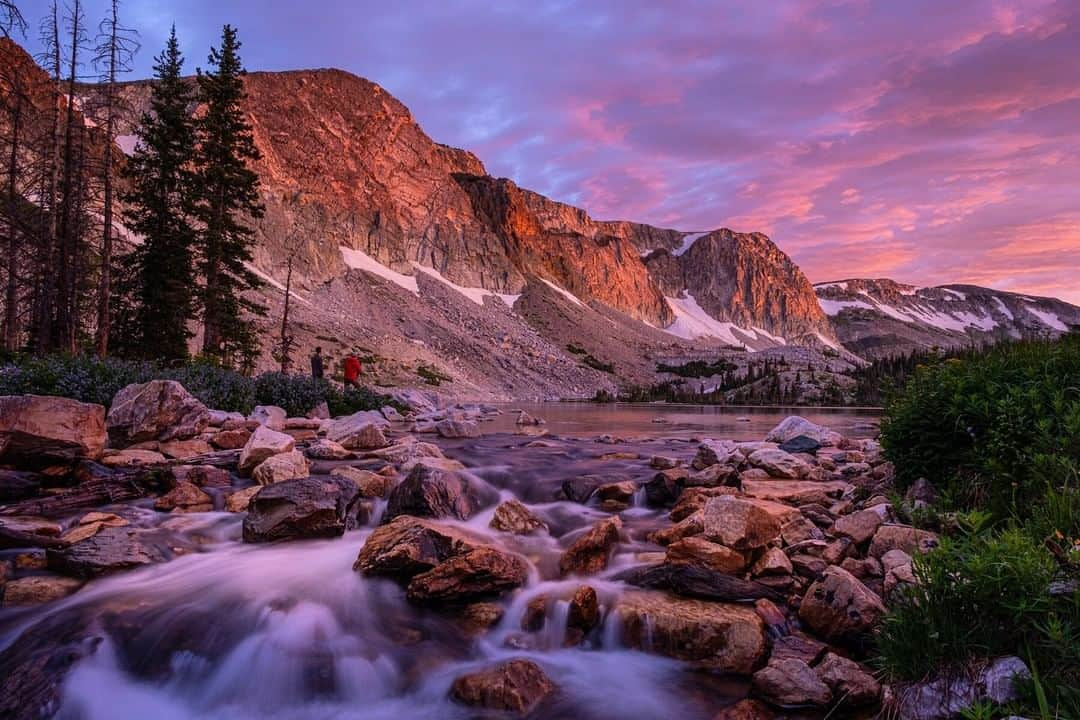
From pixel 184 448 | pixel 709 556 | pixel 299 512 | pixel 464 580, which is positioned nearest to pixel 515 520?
pixel 464 580

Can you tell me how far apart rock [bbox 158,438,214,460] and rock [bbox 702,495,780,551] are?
8744 millimetres

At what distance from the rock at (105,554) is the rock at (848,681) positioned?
20.6ft

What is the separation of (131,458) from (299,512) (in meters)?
4.24

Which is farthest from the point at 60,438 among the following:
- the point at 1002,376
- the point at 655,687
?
the point at 1002,376

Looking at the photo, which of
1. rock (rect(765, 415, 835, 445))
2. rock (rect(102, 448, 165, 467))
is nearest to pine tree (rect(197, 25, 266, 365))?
rock (rect(102, 448, 165, 467))

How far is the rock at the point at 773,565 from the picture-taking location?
5039mm

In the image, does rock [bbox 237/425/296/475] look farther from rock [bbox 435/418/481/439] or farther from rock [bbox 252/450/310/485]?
rock [bbox 435/418/481/439]

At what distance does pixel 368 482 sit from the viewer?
26.5ft

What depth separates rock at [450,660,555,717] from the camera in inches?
160

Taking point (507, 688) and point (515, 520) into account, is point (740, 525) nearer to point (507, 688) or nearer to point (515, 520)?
point (507, 688)

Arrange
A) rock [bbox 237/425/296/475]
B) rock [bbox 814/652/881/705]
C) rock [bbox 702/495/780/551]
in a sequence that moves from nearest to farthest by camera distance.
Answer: rock [bbox 814/652/881/705] < rock [bbox 702/495/780/551] < rock [bbox 237/425/296/475]

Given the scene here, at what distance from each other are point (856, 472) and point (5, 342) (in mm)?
31875

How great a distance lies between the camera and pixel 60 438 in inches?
313

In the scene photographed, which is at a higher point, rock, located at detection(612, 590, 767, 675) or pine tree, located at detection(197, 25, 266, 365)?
pine tree, located at detection(197, 25, 266, 365)
